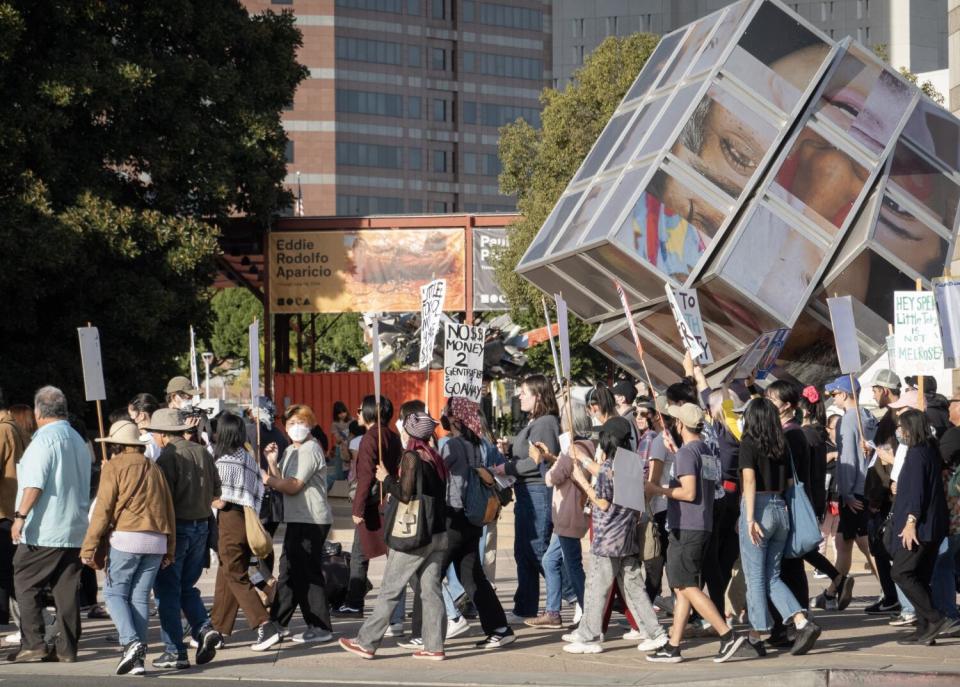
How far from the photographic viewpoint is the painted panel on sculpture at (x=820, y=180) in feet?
57.0

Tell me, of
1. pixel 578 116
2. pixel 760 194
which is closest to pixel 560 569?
pixel 760 194

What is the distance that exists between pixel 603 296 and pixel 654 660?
342 inches

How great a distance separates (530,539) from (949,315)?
400 centimetres

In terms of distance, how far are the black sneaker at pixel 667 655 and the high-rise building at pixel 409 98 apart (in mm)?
91334

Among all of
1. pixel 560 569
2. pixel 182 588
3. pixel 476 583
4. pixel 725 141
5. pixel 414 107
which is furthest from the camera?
pixel 414 107

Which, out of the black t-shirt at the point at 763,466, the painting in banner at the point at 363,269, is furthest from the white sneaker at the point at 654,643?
the painting in banner at the point at 363,269

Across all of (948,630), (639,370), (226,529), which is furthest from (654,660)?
(639,370)

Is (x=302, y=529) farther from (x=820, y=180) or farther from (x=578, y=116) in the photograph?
(x=578, y=116)

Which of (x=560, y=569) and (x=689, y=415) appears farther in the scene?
(x=560, y=569)

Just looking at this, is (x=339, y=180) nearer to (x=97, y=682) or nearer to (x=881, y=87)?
(x=881, y=87)

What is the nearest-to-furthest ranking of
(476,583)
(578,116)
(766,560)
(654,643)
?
(766,560) < (654,643) < (476,583) < (578,116)

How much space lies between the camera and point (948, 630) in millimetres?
9883

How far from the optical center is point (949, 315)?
12.3 metres

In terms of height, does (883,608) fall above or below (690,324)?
below
